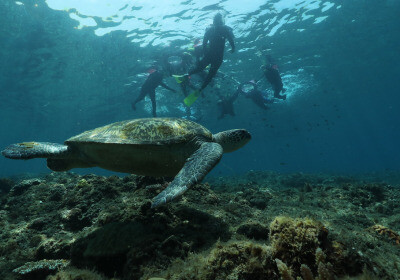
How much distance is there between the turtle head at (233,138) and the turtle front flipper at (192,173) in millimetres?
923

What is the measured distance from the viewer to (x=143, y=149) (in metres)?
3.76

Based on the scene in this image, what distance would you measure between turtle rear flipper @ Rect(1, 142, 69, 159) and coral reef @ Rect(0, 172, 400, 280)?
1276mm

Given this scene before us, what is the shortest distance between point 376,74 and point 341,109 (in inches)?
659

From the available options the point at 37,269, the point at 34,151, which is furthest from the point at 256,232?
the point at 34,151

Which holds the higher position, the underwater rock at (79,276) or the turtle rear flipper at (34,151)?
the turtle rear flipper at (34,151)

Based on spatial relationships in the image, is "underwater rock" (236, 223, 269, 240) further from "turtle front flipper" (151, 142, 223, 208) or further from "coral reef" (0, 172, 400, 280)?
"turtle front flipper" (151, 142, 223, 208)

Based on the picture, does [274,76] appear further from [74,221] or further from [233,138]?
[74,221]

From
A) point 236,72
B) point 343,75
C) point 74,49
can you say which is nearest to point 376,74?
point 343,75

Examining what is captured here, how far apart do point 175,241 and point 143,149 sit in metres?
1.70

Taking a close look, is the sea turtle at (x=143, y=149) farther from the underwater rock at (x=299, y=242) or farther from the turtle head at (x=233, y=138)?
the underwater rock at (x=299, y=242)

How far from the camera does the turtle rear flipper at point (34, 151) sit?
160 inches

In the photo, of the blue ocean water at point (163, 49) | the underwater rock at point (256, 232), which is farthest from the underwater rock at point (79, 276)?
the blue ocean water at point (163, 49)

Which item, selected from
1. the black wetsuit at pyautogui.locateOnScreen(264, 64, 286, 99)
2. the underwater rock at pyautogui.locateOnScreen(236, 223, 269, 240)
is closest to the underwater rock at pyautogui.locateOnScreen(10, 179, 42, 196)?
the underwater rock at pyautogui.locateOnScreen(236, 223, 269, 240)

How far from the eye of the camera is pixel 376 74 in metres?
30.4
